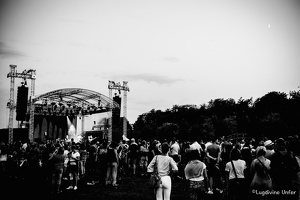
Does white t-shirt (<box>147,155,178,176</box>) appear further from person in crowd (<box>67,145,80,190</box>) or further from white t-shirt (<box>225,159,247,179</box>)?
person in crowd (<box>67,145,80,190</box>)

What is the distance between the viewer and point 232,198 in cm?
743

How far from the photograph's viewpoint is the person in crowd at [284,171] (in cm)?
705

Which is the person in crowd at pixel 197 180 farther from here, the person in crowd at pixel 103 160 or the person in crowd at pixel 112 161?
the person in crowd at pixel 103 160

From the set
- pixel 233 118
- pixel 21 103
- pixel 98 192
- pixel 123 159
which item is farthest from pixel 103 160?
pixel 233 118

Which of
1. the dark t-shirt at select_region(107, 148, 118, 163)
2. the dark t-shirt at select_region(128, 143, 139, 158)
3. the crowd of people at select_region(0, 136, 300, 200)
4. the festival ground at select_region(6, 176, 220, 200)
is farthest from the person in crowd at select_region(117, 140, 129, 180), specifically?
the dark t-shirt at select_region(107, 148, 118, 163)

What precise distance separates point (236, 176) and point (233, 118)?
212 feet

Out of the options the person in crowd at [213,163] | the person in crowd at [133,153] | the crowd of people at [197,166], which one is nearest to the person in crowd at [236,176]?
the crowd of people at [197,166]

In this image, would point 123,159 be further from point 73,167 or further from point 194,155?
point 194,155

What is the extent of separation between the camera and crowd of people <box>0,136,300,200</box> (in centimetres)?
660

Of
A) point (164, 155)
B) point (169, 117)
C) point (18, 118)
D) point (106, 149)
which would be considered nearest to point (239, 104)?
point (169, 117)

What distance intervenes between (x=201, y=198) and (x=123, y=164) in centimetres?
1143

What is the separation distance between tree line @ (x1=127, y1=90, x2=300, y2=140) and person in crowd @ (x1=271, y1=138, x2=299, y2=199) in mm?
24104

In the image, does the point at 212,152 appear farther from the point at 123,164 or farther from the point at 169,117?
the point at 169,117

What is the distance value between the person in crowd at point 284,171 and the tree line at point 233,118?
79.1 feet
